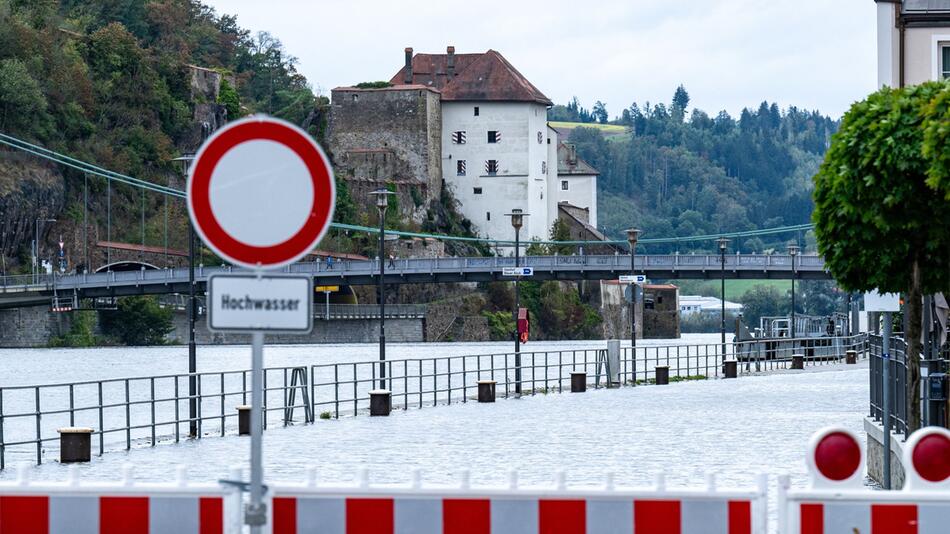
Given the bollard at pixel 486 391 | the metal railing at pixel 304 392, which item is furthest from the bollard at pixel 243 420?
the bollard at pixel 486 391

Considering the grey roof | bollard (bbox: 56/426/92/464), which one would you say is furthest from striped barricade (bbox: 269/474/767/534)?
the grey roof

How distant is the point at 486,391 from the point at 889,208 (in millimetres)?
17090

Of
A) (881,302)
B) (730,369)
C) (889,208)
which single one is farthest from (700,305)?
(881,302)

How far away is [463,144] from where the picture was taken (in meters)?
123

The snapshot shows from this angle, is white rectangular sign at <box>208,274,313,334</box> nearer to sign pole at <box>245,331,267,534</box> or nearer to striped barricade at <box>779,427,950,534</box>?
sign pole at <box>245,331,267,534</box>

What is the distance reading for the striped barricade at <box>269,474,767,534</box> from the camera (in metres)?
5.28

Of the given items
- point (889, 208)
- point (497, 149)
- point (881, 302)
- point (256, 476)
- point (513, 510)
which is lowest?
point (513, 510)

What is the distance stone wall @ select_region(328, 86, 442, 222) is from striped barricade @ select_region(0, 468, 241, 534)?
112 metres

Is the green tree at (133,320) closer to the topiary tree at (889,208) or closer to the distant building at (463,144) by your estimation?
the distant building at (463,144)

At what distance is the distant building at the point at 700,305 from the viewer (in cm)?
17052

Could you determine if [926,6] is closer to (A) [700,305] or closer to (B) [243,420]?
(B) [243,420]

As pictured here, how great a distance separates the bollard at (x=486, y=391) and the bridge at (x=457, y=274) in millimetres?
51617

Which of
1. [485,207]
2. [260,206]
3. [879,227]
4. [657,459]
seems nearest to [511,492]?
[260,206]

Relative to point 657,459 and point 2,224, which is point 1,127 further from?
point 657,459
